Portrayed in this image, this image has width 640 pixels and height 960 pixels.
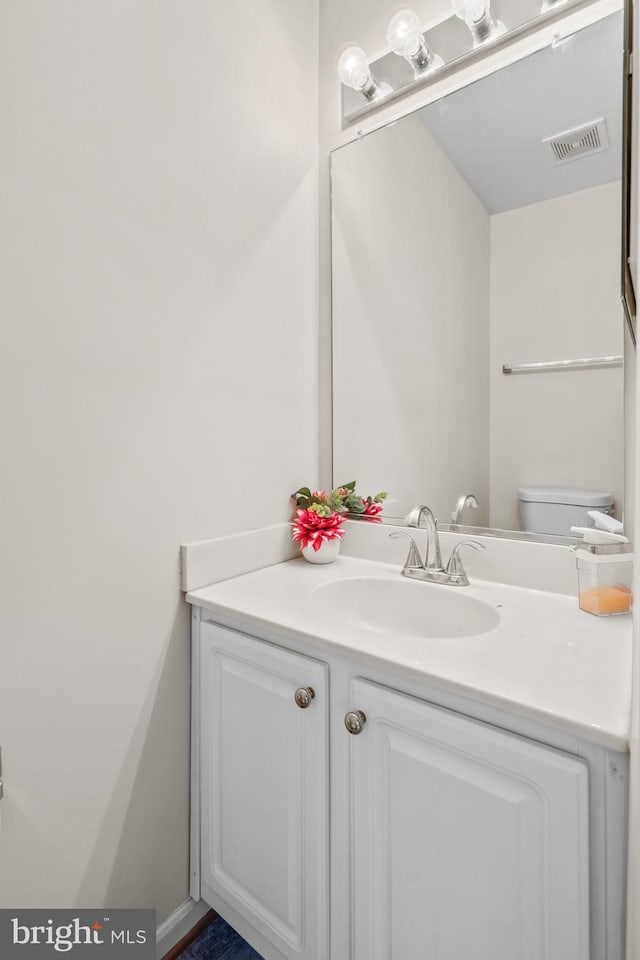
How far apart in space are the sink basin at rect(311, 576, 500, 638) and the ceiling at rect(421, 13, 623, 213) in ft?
3.11

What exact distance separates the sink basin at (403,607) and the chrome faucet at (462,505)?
0.21 m

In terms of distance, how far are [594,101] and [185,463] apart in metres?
1.20

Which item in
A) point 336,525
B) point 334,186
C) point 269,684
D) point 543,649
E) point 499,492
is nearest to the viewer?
point 543,649

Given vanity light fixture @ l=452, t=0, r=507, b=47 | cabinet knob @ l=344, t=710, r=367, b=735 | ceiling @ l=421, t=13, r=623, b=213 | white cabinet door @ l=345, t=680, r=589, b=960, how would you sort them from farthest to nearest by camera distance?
vanity light fixture @ l=452, t=0, r=507, b=47 < ceiling @ l=421, t=13, r=623, b=213 < cabinet knob @ l=344, t=710, r=367, b=735 < white cabinet door @ l=345, t=680, r=589, b=960

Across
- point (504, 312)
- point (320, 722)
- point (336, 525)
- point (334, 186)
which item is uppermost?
point (334, 186)

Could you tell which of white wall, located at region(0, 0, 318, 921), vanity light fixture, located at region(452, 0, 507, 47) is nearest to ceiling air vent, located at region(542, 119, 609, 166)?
vanity light fixture, located at region(452, 0, 507, 47)

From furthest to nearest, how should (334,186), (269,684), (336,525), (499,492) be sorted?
(334,186) < (336,525) < (499,492) < (269,684)

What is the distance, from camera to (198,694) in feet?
3.67

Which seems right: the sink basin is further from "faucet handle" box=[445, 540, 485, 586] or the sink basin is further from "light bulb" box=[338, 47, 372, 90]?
"light bulb" box=[338, 47, 372, 90]

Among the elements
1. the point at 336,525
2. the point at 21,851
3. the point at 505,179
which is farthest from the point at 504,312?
the point at 21,851

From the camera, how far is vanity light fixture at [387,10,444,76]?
4.02 feet

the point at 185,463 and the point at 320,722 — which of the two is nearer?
the point at 320,722

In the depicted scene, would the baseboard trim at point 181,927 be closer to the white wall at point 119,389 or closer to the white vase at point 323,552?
the white wall at point 119,389

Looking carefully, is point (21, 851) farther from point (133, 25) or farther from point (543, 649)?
point (133, 25)
